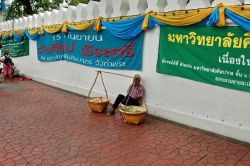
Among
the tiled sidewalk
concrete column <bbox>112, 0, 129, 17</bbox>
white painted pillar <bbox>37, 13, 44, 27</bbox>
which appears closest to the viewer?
the tiled sidewalk

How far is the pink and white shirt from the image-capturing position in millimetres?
6875

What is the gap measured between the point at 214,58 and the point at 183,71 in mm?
789

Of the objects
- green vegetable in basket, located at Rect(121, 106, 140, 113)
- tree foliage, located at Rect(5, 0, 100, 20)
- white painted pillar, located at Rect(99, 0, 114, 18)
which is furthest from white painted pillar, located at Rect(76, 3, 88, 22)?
tree foliage, located at Rect(5, 0, 100, 20)

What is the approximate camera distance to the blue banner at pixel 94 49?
7293mm

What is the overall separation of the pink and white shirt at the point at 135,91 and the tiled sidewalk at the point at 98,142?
25.9 inches

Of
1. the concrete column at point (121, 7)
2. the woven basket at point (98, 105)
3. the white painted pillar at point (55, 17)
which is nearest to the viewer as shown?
the woven basket at point (98, 105)

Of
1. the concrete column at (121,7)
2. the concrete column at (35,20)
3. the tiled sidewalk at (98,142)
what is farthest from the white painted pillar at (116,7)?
the concrete column at (35,20)

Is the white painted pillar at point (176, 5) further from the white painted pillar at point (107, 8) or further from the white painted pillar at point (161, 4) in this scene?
the white painted pillar at point (107, 8)

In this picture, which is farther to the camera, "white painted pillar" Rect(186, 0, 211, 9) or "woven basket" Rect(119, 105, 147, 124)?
"woven basket" Rect(119, 105, 147, 124)

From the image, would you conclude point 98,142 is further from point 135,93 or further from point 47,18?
point 47,18

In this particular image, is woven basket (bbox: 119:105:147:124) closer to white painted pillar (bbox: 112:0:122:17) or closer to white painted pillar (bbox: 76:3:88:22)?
white painted pillar (bbox: 112:0:122:17)

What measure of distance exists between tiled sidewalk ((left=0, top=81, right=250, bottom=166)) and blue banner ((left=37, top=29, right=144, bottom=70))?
4.99 feet

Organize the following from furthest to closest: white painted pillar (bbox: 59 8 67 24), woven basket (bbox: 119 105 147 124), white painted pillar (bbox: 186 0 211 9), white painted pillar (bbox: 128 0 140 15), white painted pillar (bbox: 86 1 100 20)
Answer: white painted pillar (bbox: 59 8 67 24), white painted pillar (bbox: 86 1 100 20), white painted pillar (bbox: 128 0 140 15), woven basket (bbox: 119 105 147 124), white painted pillar (bbox: 186 0 211 9)

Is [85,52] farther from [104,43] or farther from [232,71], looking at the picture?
[232,71]
